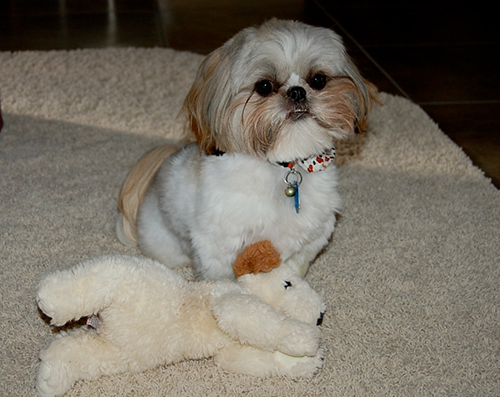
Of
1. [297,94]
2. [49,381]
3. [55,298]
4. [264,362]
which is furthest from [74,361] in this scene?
[297,94]

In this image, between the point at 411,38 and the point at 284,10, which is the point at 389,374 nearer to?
the point at 411,38

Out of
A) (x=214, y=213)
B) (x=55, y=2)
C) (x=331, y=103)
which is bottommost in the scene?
(x=55, y=2)

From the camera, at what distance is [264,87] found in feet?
4.94

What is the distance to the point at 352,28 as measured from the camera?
4527 mm

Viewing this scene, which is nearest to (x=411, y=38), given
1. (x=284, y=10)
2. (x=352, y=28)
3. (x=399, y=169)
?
(x=352, y=28)

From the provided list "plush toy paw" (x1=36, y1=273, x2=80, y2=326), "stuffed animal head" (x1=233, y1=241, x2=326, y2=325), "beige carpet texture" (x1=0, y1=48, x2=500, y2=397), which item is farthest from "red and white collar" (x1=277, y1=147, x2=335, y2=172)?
"plush toy paw" (x1=36, y1=273, x2=80, y2=326)

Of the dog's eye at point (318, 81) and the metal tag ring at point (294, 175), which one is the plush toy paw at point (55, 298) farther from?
the dog's eye at point (318, 81)

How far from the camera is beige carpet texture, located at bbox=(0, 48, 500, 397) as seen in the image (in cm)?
155

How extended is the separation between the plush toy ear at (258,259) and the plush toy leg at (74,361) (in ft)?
1.16

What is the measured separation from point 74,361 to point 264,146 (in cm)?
67

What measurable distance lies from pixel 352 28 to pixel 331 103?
10.4 feet

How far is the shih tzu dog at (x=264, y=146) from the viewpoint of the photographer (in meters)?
1.50

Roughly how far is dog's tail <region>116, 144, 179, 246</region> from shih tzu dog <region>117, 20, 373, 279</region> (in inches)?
6.1

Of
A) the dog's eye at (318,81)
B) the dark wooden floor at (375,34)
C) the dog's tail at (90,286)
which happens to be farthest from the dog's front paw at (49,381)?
the dark wooden floor at (375,34)
